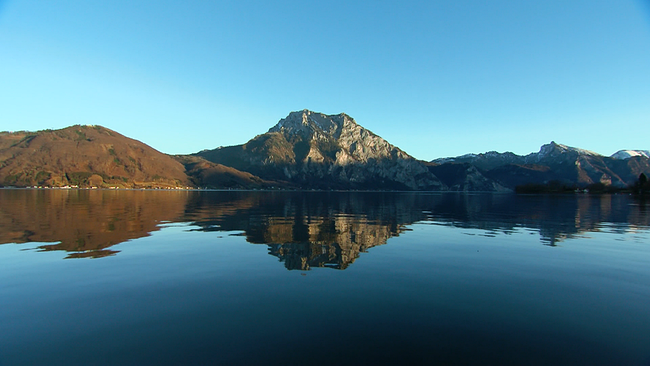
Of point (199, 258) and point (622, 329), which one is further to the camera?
point (199, 258)

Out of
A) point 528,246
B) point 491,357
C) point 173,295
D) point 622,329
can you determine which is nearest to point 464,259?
point 528,246

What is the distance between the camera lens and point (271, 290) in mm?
15844

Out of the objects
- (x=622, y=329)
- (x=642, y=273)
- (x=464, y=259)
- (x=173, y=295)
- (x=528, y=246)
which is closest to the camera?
(x=622, y=329)

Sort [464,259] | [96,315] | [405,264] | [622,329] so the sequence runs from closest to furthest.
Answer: [622,329]
[96,315]
[405,264]
[464,259]

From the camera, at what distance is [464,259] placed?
23.8 meters

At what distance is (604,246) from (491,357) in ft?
96.7

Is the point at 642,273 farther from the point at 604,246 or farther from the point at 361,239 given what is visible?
the point at 361,239

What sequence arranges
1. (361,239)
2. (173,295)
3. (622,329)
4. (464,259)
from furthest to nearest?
(361,239)
(464,259)
(173,295)
(622,329)

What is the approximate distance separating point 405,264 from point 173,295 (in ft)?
48.9

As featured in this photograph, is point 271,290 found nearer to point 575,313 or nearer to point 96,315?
point 96,315

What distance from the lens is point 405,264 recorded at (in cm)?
2181

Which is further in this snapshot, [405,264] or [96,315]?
[405,264]

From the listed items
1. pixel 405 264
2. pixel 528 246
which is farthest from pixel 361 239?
pixel 528 246

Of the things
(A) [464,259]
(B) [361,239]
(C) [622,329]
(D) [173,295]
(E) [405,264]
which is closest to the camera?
(C) [622,329]
